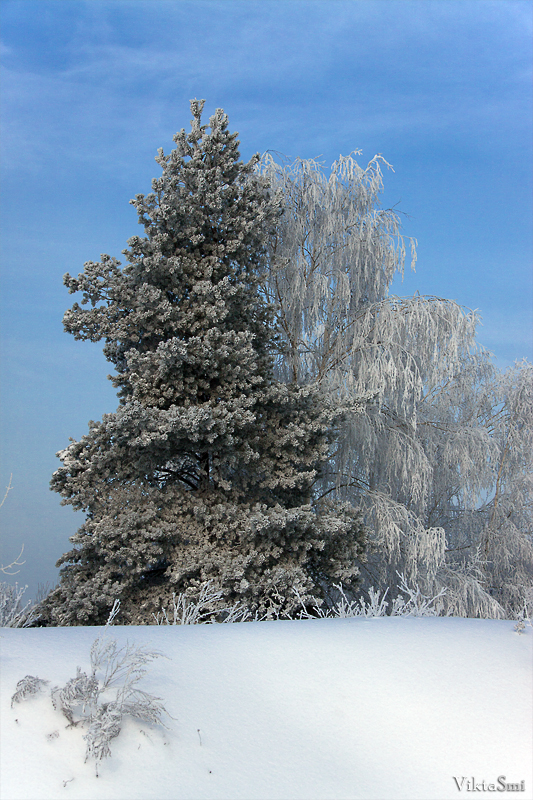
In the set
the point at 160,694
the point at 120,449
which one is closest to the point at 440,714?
the point at 160,694

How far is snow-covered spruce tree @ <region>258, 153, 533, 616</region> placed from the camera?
8.45 m

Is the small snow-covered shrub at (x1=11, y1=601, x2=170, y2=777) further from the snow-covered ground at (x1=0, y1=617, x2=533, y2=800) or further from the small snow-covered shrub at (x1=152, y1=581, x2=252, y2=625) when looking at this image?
the small snow-covered shrub at (x1=152, y1=581, x2=252, y2=625)

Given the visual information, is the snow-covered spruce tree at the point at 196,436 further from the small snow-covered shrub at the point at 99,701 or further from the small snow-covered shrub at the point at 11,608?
the small snow-covered shrub at the point at 99,701

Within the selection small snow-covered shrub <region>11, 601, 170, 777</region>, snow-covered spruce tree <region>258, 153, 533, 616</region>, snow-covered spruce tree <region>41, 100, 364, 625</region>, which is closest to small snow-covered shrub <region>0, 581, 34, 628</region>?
snow-covered spruce tree <region>41, 100, 364, 625</region>

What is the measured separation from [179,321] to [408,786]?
198 inches

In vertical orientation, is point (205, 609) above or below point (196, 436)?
below

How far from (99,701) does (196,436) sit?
11.2ft

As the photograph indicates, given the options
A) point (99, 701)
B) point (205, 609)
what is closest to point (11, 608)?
point (205, 609)

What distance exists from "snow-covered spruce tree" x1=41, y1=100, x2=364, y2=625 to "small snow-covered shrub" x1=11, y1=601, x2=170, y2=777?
2.98m

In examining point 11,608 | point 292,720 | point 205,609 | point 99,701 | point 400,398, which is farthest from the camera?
point 400,398

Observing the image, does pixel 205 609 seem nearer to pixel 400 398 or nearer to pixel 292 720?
pixel 292 720

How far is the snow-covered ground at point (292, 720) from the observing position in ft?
8.16

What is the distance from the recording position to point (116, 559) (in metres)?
6.13

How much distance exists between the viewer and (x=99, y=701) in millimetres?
2807
